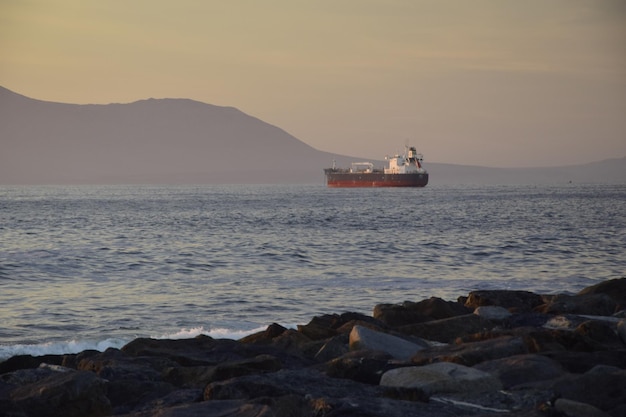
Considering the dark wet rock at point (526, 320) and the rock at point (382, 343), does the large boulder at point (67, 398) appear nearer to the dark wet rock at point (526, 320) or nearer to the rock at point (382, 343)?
the rock at point (382, 343)

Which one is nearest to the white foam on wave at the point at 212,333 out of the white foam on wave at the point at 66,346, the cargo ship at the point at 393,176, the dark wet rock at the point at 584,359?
the white foam on wave at the point at 66,346

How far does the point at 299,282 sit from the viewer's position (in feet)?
72.3

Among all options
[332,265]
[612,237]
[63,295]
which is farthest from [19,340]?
[612,237]

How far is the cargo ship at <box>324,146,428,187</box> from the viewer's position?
525ft

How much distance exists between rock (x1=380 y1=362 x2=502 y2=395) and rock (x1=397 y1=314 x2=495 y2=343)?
129 inches

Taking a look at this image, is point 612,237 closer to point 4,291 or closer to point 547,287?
point 547,287

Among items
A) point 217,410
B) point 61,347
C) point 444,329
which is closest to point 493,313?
point 444,329

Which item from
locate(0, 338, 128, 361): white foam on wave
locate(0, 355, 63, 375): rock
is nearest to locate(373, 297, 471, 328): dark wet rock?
locate(0, 338, 128, 361): white foam on wave

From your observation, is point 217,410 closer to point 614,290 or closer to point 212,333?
point 212,333

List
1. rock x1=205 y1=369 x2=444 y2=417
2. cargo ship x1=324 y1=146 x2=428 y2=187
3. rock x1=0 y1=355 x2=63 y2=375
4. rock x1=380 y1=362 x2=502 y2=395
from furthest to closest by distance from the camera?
cargo ship x1=324 y1=146 x2=428 y2=187 → rock x1=0 y1=355 x2=63 y2=375 → rock x1=380 y1=362 x2=502 y2=395 → rock x1=205 y1=369 x2=444 y2=417

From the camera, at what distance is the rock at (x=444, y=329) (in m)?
11.1

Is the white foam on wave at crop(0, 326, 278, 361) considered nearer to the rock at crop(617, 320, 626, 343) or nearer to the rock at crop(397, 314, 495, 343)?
the rock at crop(397, 314, 495, 343)

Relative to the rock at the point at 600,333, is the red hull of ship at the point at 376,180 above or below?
below

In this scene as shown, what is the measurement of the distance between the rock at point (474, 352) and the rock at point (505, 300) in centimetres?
512
